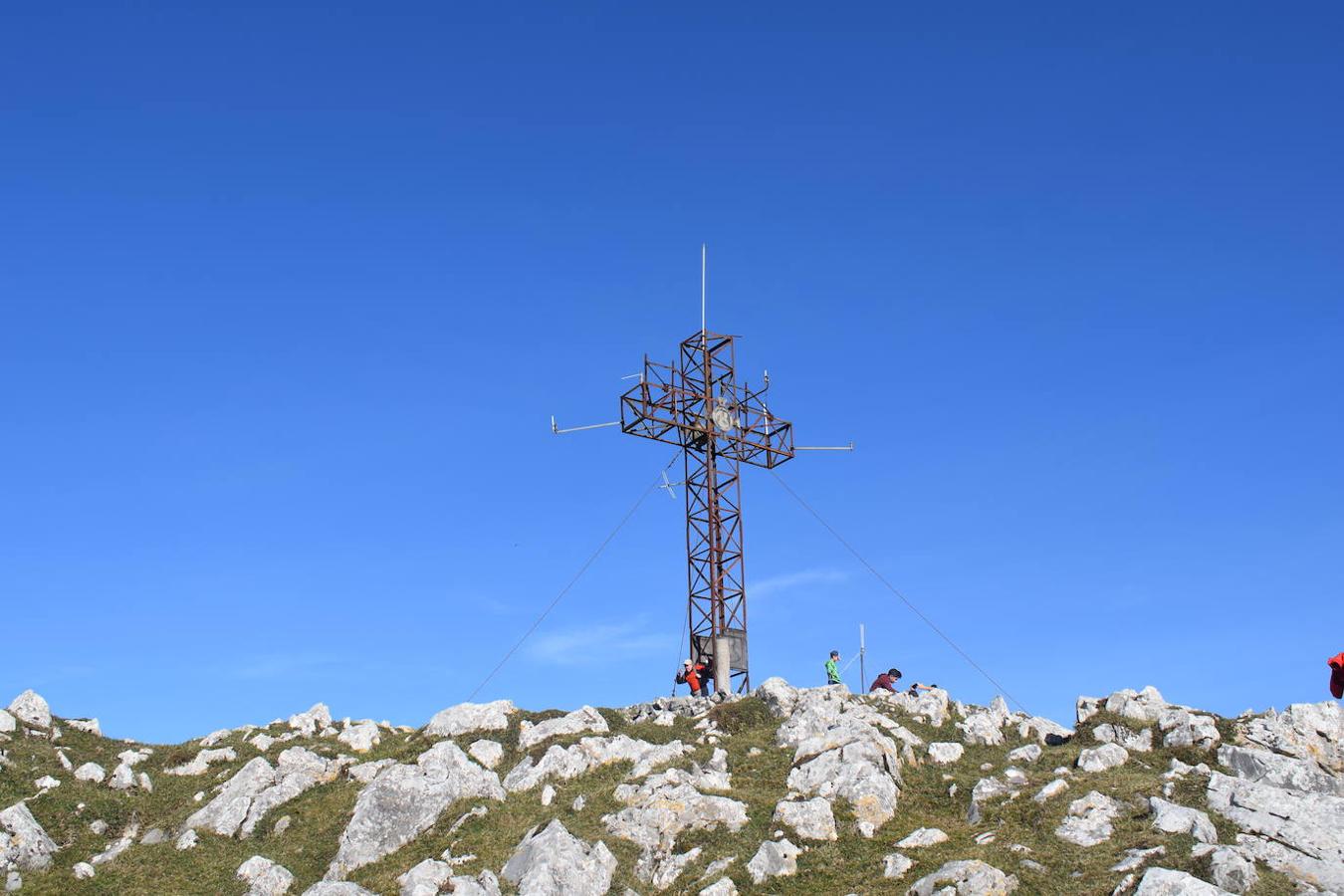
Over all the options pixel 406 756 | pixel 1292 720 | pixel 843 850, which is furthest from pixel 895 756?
pixel 406 756

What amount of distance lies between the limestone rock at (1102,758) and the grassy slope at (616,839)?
39 centimetres

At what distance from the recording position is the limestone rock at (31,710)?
137 ft

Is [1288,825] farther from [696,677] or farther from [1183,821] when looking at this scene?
[696,677]

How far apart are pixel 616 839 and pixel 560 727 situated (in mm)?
9002

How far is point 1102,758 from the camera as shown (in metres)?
34.8

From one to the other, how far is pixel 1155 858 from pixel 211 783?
93.2ft

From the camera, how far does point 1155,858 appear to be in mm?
27422

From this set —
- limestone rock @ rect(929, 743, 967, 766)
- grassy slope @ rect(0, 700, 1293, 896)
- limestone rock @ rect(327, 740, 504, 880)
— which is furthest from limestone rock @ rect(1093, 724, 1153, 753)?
limestone rock @ rect(327, 740, 504, 880)

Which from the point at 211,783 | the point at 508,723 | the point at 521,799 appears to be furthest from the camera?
the point at 508,723

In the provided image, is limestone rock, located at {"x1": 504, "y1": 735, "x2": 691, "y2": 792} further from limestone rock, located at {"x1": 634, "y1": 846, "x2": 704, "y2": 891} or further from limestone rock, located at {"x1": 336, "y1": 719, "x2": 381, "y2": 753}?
limestone rock, located at {"x1": 336, "y1": 719, "x2": 381, "y2": 753}

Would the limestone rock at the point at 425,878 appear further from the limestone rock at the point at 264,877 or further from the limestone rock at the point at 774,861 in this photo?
the limestone rock at the point at 774,861

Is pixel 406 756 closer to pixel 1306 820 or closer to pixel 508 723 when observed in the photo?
pixel 508 723

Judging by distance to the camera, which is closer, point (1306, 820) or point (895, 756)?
point (1306, 820)

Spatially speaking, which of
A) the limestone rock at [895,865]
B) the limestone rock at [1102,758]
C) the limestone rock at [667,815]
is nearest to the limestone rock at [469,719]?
the limestone rock at [667,815]
